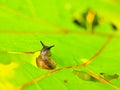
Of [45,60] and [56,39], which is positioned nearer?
[45,60]

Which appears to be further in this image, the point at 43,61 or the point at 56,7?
the point at 56,7

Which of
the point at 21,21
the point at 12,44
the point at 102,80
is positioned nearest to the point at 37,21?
the point at 21,21

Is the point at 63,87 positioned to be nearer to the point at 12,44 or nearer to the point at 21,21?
the point at 12,44
